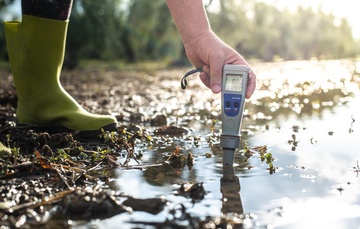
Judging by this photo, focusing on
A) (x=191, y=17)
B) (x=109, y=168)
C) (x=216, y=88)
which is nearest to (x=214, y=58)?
(x=216, y=88)

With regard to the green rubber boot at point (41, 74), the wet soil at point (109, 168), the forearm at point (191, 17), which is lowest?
the wet soil at point (109, 168)

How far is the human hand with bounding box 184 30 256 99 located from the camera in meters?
2.78

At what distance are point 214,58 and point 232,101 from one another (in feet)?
0.80

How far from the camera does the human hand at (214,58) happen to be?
110 inches

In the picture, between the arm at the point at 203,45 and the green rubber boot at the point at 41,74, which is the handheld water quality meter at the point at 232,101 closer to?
the arm at the point at 203,45

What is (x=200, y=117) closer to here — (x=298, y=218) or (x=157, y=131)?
(x=157, y=131)

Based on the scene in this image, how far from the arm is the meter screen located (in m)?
0.06

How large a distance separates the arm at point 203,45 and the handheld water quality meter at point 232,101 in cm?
6

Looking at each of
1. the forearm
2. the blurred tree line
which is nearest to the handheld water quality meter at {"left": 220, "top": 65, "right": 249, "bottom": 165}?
the forearm

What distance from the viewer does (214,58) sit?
280 cm

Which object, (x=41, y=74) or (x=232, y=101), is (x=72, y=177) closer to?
(x=232, y=101)

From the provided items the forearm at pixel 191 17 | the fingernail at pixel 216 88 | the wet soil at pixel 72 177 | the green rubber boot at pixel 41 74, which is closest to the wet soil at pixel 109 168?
the wet soil at pixel 72 177

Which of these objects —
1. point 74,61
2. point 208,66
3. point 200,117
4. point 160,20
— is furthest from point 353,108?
point 160,20

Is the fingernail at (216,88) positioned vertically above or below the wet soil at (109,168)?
above
